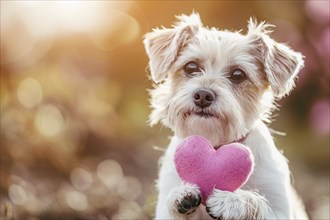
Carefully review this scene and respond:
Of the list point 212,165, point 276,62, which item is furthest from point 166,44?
point 212,165

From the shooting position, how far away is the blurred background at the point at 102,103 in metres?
8.24

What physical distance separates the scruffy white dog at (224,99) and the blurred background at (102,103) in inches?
87.9

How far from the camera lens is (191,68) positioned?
524 cm

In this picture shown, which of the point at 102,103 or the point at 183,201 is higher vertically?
the point at 102,103

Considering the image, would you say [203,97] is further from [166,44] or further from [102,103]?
[102,103]

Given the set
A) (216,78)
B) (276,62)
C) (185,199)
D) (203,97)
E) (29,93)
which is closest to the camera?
(185,199)

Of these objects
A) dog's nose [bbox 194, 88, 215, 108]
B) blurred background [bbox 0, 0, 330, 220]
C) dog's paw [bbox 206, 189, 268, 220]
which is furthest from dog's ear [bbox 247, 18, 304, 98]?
blurred background [bbox 0, 0, 330, 220]

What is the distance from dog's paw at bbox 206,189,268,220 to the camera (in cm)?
437

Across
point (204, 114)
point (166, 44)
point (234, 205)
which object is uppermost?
point (166, 44)

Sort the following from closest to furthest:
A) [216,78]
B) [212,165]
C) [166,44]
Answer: [212,165] < [216,78] < [166,44]

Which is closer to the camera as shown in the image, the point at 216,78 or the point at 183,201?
the point at 183,201

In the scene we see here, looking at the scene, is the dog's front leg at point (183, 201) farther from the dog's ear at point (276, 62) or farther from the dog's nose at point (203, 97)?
the dog's ear at point (276, 62)

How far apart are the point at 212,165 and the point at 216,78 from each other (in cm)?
74

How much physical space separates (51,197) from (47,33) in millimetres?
3074
